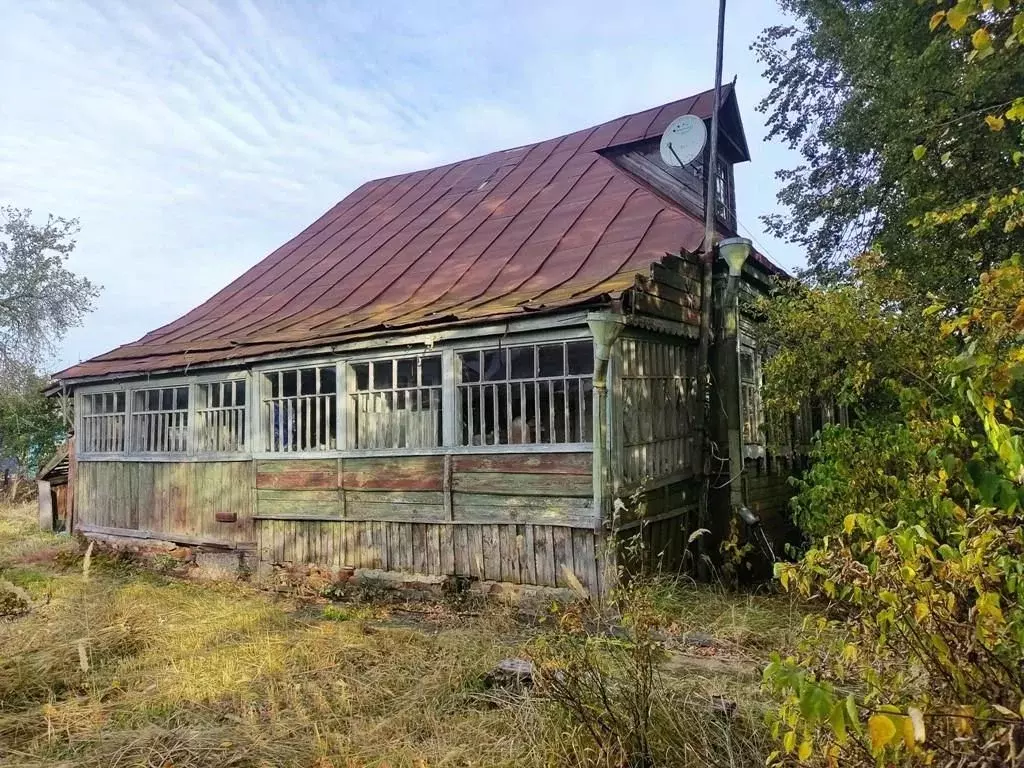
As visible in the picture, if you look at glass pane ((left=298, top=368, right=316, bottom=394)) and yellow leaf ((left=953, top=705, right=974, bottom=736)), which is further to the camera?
glass pane ((left=298, top=368, right=316, bottom=394))

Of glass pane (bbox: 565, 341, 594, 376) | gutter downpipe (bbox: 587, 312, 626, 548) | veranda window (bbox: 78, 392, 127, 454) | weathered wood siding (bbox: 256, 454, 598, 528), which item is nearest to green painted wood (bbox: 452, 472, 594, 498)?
weathered wood siding (bbox: 256, 454, 598, 528)

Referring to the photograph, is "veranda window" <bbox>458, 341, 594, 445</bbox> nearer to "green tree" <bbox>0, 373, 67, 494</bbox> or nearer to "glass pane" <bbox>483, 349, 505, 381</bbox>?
"glass pane" <bbox>483, 349, 505, 381</bbox>

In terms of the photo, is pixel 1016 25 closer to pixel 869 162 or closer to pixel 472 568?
pixel 472 568

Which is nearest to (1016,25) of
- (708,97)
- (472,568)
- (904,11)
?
(472,568)

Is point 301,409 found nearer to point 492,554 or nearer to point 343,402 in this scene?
point 343,402

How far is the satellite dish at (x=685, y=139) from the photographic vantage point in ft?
31.1

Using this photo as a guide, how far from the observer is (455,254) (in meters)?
10.4

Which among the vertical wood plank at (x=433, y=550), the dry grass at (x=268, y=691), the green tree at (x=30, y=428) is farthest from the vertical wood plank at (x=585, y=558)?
the green tree at (x=30, y=428)

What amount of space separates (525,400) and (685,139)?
Answer: 4736 mm

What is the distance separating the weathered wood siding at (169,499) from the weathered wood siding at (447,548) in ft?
1.96

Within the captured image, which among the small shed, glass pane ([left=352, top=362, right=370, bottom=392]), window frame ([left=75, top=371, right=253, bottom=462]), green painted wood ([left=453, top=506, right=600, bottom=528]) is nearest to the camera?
green painted wood ([left=453, top=506, right=600, bottom=528])

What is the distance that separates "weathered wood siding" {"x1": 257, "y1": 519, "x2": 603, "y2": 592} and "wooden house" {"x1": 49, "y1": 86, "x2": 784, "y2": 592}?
23 millimetres

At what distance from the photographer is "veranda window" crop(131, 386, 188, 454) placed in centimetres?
1055

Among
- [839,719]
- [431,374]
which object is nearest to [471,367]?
[431,374]
